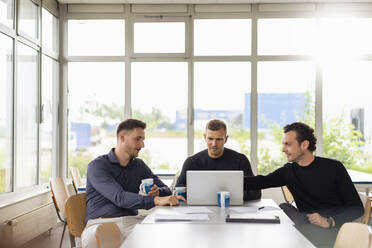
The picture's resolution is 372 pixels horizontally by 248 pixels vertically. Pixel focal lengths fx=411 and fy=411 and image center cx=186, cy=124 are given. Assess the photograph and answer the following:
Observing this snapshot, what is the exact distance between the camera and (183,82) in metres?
6.39

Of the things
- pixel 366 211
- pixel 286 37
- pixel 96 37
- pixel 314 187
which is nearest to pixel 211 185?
pixel 314 187

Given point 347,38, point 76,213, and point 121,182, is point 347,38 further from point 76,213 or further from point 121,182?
point 76,213

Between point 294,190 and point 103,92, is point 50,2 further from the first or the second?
point 294,190

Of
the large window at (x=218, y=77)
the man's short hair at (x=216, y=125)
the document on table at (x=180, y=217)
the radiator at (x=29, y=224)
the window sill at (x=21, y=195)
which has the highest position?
the large window at (x=218, y=77)

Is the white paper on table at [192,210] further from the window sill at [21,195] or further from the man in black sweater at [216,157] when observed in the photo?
the window sill at [21,195]

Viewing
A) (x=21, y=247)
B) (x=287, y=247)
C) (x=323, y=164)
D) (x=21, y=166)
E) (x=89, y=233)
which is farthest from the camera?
(x=21, y=166)

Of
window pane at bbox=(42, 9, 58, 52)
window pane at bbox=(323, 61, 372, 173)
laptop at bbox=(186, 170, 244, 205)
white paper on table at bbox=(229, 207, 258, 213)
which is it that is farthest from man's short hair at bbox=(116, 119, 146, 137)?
window pane at bbox=(323, 61, 372, 173)

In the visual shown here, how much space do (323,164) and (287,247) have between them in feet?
4.47

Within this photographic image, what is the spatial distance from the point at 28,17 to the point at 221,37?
2.78 meters

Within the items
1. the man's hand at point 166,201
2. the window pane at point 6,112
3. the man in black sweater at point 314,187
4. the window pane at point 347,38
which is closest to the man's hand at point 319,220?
the man in black sweater at point 314,187

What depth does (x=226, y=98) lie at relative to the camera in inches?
253

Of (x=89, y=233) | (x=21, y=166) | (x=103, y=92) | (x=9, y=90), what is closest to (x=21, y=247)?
(x=21, y=166)

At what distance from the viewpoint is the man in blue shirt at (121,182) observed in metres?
2.82

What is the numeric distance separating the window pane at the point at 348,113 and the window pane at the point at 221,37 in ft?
4.46
